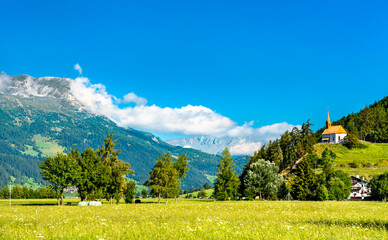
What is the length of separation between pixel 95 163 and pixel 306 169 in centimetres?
5745

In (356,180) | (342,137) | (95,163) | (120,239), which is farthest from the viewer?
(342,137)

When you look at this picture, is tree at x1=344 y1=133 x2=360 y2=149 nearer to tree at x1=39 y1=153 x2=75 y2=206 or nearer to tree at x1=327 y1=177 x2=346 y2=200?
tree at x1=327 y1=177 x2=346 y2=200

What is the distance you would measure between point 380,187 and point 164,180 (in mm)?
61391

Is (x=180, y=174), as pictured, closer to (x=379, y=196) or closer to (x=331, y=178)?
(x=331, y=178)

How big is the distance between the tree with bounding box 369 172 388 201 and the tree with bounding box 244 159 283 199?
88.2 ft

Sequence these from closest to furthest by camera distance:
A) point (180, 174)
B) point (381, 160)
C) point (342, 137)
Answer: point (180, 174) → point (381, 160) → point (342, 137)

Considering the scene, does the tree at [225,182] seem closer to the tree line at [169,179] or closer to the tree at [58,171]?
the tree line at [169,179]

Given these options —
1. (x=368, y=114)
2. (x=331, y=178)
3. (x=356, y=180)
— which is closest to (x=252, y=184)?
(x=331, y=178)

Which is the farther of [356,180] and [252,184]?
[356,180]

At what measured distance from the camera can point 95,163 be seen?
71188 mm

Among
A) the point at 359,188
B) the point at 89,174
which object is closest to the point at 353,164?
the point at 359,188

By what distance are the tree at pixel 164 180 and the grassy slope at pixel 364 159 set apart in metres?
73.8

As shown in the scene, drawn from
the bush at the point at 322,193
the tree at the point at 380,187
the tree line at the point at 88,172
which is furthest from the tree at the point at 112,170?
the tree at the point at 380,187

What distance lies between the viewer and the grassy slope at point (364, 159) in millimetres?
119319
